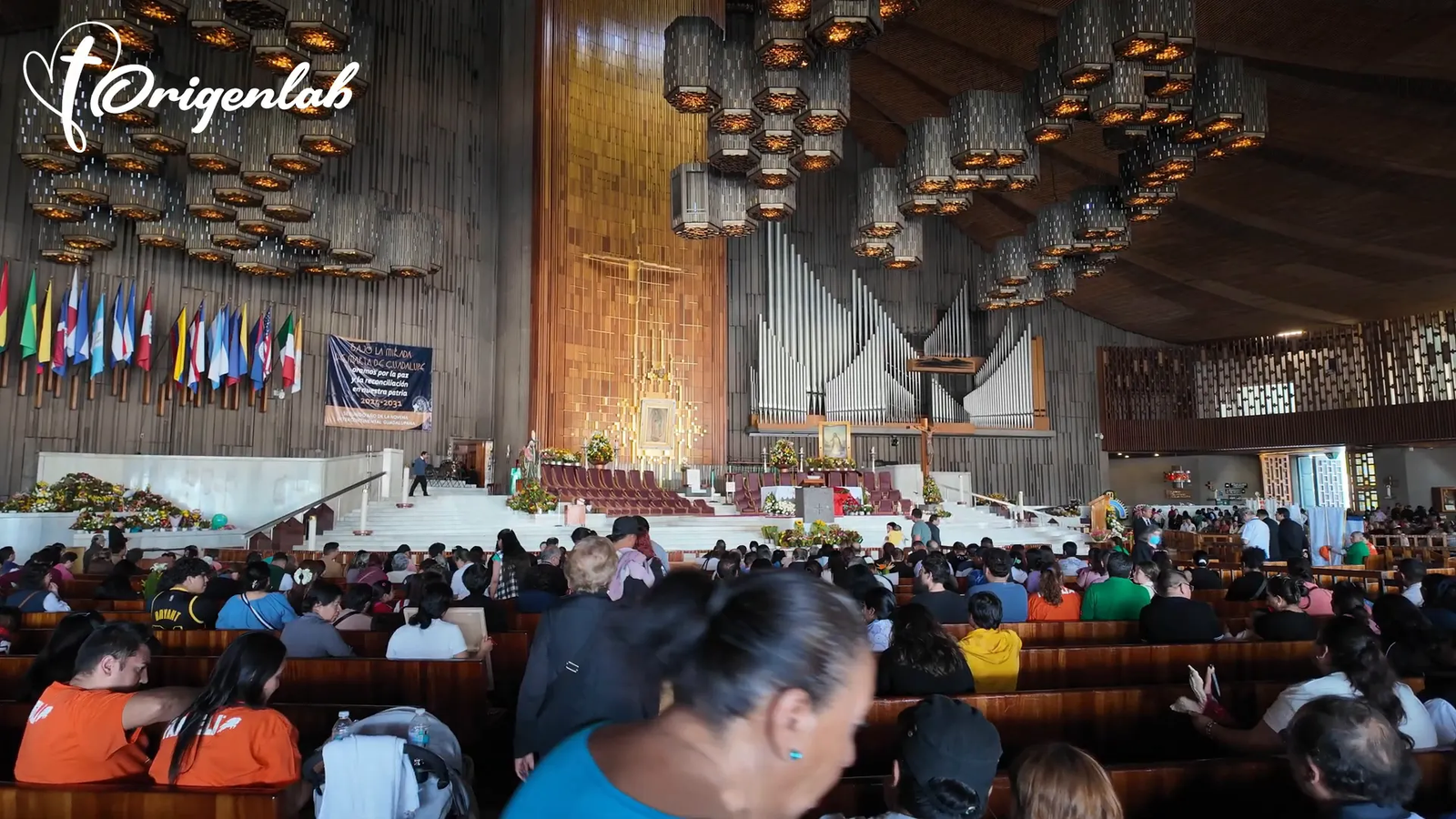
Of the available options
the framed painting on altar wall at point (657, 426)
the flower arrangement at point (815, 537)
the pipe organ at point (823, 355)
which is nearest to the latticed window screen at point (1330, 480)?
the pipe organ at point (823, 355)

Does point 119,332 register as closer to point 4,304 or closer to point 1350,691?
point 4,304

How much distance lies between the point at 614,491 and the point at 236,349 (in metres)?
6.68

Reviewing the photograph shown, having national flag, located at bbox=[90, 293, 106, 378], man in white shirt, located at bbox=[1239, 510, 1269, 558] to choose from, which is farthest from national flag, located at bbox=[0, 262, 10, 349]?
man in white shirt, located at bbox=[1239, 510, 1269, 558]

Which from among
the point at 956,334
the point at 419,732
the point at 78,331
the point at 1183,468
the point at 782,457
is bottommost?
the point at 419,732

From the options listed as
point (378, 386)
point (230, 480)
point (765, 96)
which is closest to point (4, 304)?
point (230, 480)

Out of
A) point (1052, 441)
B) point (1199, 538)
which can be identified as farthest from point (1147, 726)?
point (1052, 441)

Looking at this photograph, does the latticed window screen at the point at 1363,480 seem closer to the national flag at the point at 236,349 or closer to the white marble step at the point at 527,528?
the white marble step at the point at 527,528

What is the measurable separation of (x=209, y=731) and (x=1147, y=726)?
2894 millimetres

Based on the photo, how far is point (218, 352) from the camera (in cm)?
1494

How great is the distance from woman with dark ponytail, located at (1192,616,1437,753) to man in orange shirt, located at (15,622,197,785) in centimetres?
290

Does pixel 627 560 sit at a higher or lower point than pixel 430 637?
higher

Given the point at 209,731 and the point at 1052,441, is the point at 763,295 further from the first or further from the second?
the point at 209,731

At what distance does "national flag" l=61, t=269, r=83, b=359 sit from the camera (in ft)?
44.4

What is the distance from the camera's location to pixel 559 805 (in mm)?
785
